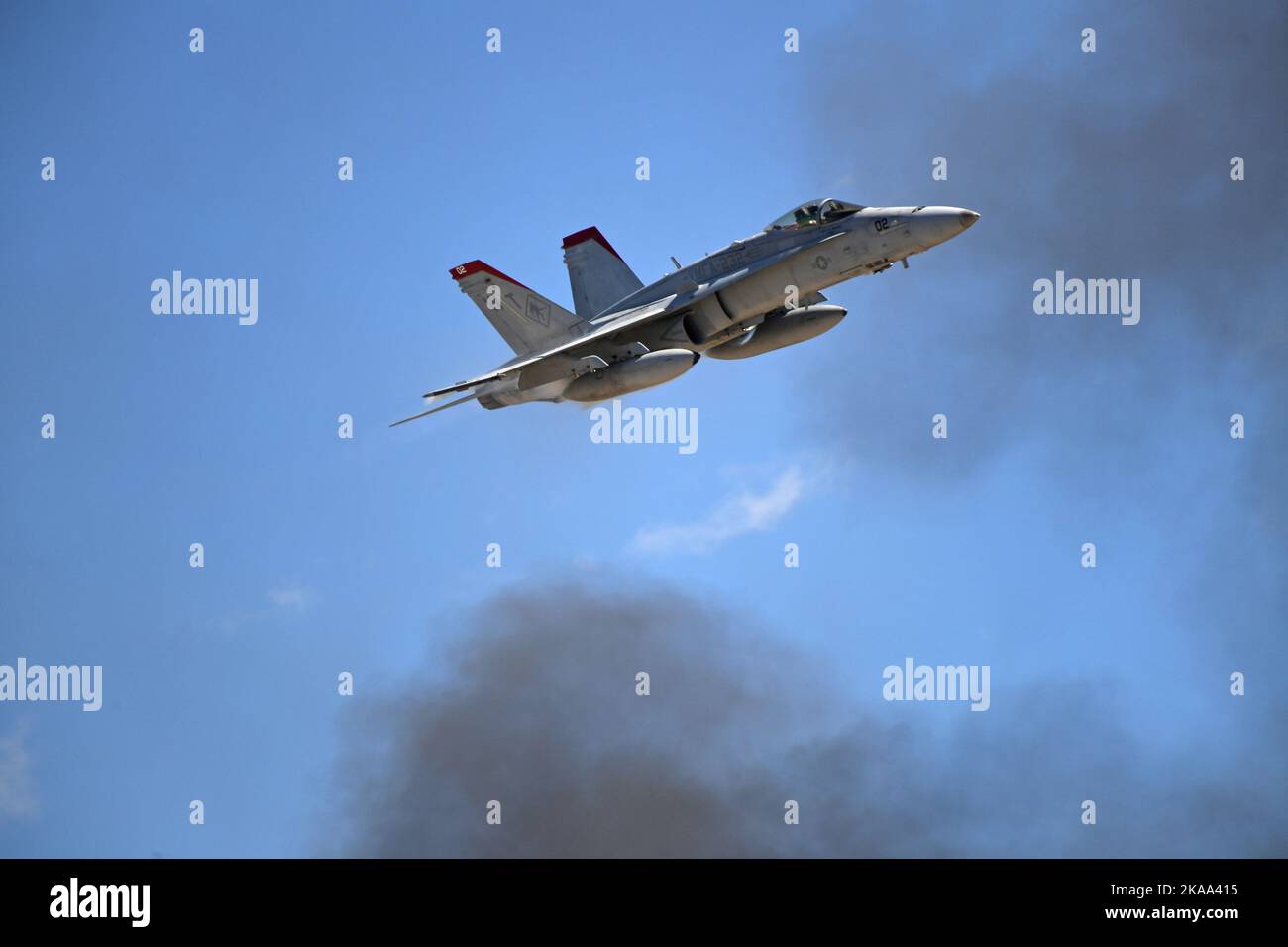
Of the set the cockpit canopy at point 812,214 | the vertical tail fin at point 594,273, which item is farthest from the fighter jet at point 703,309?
the vertical tail fin at point 594,273

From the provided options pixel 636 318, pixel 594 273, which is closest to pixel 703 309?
pixel 636 318

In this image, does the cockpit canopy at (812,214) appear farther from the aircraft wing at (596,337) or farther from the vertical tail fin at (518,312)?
the vertical tail fin at (518,312)

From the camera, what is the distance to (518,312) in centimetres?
4556

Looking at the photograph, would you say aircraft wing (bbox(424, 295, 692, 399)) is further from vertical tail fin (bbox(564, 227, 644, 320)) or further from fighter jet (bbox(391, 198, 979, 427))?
vertical tail fin (bbox(564, 227, 644, 320))

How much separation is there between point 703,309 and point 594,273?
21.7ft

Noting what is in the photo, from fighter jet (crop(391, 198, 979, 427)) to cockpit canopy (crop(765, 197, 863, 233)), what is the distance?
2cm

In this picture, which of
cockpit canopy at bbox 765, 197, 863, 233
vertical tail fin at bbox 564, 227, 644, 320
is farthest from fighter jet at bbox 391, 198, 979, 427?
vertical tail fin at bbox 564, 227, 644, 320
